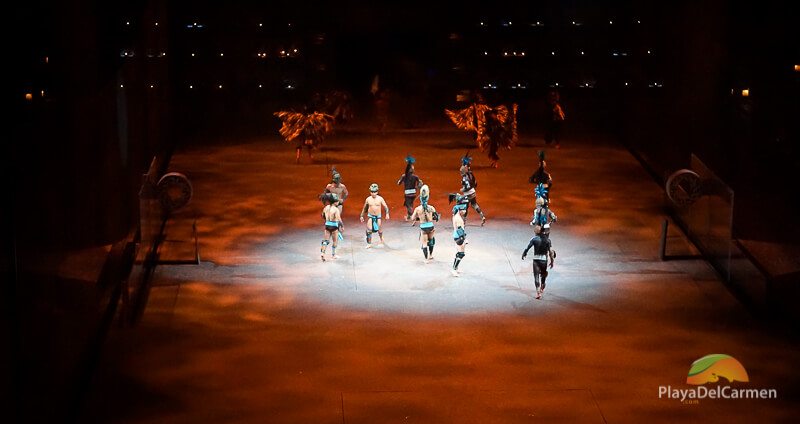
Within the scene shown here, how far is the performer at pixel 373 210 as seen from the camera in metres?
23.9

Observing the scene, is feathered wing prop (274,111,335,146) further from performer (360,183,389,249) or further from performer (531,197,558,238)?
performer (531,197,558,238)

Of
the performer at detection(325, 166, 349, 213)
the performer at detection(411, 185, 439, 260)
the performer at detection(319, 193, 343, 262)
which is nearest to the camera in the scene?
the performer at detection(411, 185, 439, 260)

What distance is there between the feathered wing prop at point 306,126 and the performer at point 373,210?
268 inches

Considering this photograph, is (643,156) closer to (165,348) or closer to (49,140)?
(165,348)

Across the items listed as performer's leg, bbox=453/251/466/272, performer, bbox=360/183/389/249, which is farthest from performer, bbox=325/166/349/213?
performer's leg, bbox=453/251/466/272

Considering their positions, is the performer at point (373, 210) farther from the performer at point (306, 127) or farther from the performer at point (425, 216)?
the performer at point (306, 127)

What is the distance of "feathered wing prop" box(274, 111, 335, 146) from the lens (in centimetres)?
3084

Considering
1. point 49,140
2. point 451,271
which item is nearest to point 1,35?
point 49,140

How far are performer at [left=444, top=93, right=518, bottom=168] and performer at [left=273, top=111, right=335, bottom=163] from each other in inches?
126

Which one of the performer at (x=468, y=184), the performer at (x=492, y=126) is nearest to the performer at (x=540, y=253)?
the performer at (x=468, y=184)

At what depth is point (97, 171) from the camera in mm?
21000

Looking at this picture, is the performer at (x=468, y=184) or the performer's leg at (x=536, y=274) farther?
the performer at (x=468, y=184)

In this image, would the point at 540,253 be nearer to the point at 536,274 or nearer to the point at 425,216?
the point at 536,274

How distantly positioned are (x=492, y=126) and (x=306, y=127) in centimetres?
426
